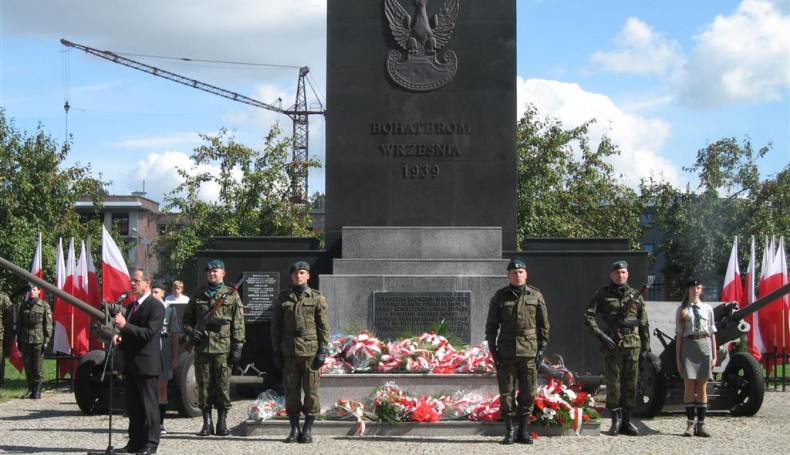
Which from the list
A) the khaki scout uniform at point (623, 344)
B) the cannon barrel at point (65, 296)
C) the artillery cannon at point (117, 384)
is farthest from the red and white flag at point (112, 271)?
the khaki scout uniform at point (623, 344)

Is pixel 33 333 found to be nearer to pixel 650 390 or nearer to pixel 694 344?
pixel 650 390

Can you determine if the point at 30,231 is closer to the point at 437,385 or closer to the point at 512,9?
the point at 512,9

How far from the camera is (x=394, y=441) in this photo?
11242mm

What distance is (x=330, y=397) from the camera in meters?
12.1

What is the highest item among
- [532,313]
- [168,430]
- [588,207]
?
[588,207]

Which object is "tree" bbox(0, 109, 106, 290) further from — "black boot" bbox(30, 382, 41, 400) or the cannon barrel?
the cannon barrel

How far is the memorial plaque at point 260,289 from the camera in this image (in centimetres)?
1536

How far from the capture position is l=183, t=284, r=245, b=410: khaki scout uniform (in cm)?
1180

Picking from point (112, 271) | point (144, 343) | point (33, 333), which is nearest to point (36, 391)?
point (33, 333)

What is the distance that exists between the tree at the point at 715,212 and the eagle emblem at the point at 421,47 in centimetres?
2053

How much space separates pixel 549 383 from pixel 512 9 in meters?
5.95

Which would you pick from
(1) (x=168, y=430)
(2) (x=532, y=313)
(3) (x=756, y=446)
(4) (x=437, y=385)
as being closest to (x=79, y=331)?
(1) (x=168, y=430)

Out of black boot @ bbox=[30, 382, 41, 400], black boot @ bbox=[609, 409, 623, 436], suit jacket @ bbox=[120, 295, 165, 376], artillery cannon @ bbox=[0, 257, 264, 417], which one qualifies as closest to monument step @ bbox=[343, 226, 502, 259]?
artillery cannon @ bbox=[0, 257, 264, 417]

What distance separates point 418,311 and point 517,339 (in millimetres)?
3185
